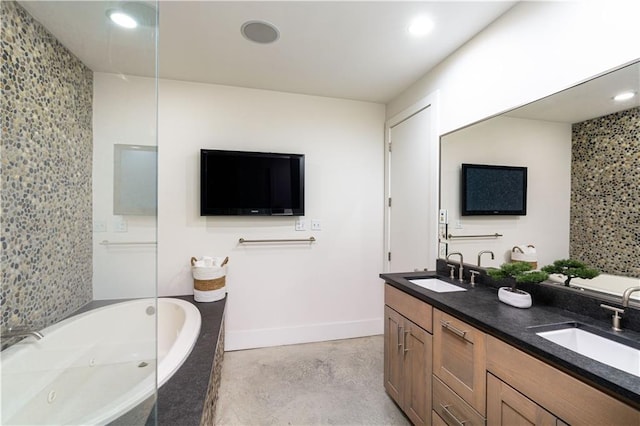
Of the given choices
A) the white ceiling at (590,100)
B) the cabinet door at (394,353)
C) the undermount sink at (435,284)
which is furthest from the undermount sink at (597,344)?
the white ceiling at (590,100)

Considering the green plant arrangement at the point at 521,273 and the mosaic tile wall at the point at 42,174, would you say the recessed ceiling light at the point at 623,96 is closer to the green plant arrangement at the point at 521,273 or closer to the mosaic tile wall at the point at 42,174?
the green plant arrangement at the point at 521,273

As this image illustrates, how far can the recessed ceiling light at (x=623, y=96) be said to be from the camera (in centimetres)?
110

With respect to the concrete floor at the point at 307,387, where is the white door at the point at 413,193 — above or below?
above

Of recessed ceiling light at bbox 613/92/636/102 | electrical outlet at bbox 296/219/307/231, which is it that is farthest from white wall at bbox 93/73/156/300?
recessed ceiling light at bbox 613/92/636/102

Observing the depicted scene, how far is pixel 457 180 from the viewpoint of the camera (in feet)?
6.65

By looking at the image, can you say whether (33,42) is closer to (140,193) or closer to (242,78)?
(140,193)

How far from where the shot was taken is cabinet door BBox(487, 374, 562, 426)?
0.92 meters

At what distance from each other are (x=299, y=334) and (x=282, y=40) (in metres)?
2.64

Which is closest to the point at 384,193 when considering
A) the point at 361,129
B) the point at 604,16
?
the point at 361,129

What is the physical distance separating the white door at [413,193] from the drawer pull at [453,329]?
0.90 meters

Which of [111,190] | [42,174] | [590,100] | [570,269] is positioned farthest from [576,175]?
[42,174]

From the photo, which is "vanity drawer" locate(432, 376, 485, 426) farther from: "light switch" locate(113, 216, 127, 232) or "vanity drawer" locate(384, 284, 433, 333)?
"light switch" locate(113, 216, 127, 232)

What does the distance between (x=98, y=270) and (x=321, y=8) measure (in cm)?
205

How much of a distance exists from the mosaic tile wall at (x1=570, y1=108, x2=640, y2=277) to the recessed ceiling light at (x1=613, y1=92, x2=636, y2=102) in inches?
2.2
